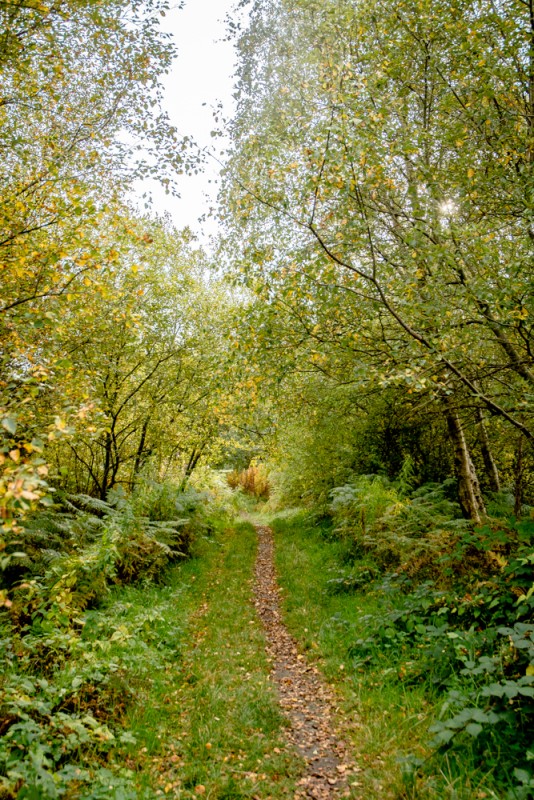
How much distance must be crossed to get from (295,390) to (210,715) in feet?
19.1

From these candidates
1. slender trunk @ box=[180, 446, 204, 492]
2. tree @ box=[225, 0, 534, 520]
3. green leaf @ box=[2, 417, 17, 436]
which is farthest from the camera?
slender trunk @ box=[180, 446, 204, 492]

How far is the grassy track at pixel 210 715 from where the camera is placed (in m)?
3.83

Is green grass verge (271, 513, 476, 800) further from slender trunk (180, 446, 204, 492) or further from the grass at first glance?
slender trunk (180, 446, 204, 492)

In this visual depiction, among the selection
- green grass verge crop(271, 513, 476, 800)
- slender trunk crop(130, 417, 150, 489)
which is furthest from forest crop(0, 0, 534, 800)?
slender trunk crop(130, 417, 150, 489)

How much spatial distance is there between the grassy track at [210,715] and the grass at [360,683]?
71 centimetres

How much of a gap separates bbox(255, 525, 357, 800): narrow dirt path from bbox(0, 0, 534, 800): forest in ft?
0.10

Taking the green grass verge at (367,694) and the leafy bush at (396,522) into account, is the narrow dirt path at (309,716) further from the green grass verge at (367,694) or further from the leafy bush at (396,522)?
the leafy bush at (396,522)

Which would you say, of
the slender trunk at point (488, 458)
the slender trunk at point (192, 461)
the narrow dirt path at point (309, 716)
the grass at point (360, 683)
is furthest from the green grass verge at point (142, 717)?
the slender trunk at point (192, 461)

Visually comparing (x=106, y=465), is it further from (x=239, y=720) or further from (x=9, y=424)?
(x=9, y=424)

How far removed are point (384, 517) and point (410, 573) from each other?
1.76 meters

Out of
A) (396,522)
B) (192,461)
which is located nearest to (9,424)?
(396,522)

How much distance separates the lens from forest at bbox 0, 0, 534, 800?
3.78 m

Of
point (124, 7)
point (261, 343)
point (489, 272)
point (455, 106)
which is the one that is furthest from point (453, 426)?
point (124, 7)

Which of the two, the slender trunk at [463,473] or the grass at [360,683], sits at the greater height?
the slender trunk at [463,473]
